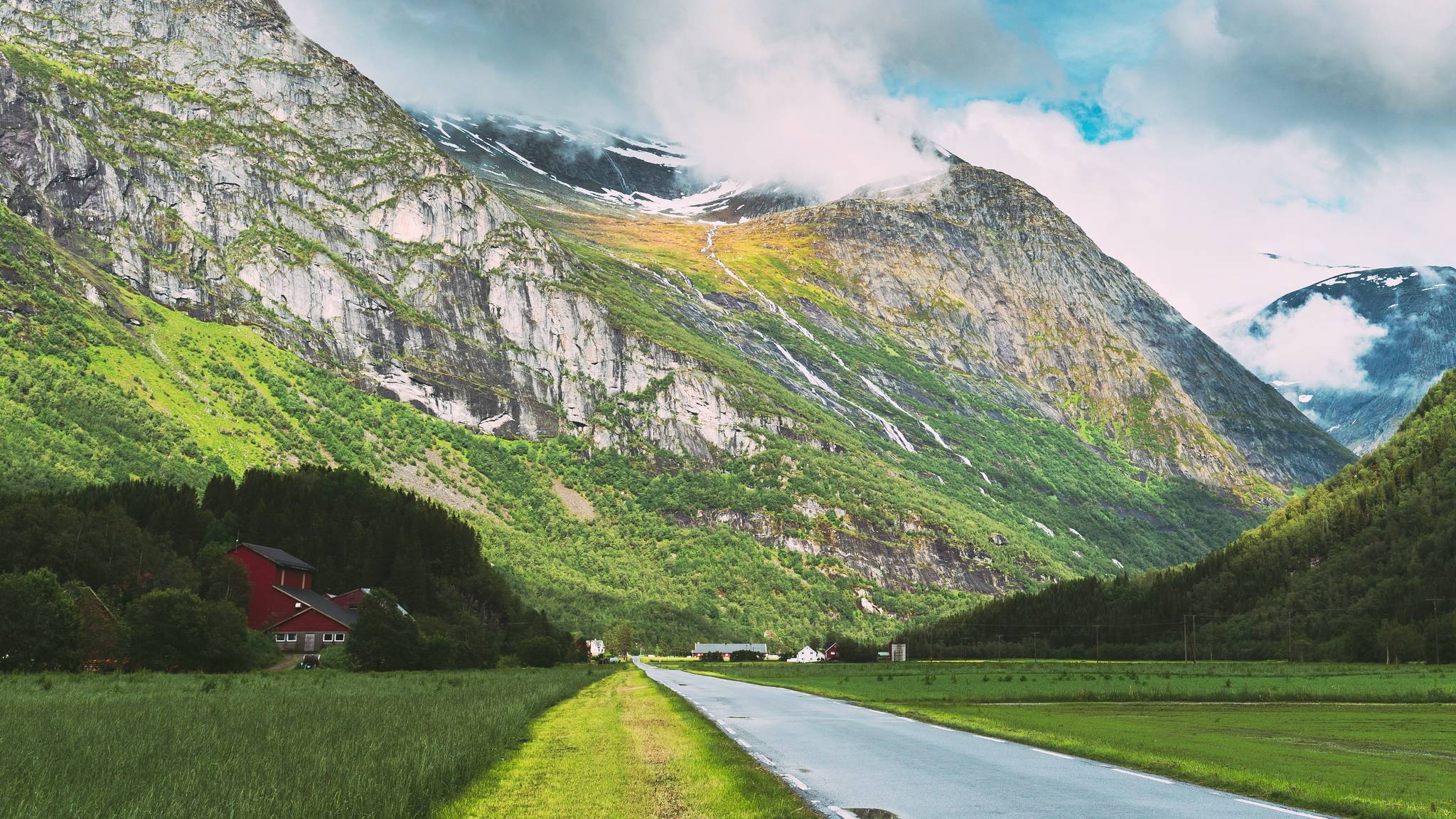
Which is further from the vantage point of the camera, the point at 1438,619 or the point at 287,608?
the point at 1438,619

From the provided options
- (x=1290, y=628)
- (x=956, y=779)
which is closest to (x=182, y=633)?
(x=956, y=779)

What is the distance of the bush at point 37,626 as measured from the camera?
4975 cm

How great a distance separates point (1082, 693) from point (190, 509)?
9440 cm

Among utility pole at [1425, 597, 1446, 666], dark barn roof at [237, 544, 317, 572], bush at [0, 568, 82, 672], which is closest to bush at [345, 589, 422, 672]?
bush at [0, 568, 82, 672]

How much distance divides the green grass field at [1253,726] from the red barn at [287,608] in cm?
4527

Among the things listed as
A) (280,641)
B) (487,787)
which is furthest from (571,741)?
(280,641)

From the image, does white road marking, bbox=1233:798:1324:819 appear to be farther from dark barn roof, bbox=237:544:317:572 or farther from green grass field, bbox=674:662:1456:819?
dark barn roof, bbox=237:544:317:572

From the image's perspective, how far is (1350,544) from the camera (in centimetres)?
15525

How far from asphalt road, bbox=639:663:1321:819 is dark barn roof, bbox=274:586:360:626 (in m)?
76.2

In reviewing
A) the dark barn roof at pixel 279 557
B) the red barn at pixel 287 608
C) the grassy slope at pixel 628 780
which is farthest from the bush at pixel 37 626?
the dark barn roof at pixel 279 557

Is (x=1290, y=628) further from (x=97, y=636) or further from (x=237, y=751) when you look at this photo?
(x=237, y=751)

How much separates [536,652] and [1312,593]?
106 m

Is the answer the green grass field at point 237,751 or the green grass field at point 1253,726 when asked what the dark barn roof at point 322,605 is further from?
the green grass field at point 237,751

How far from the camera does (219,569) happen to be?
9062 centimetres
